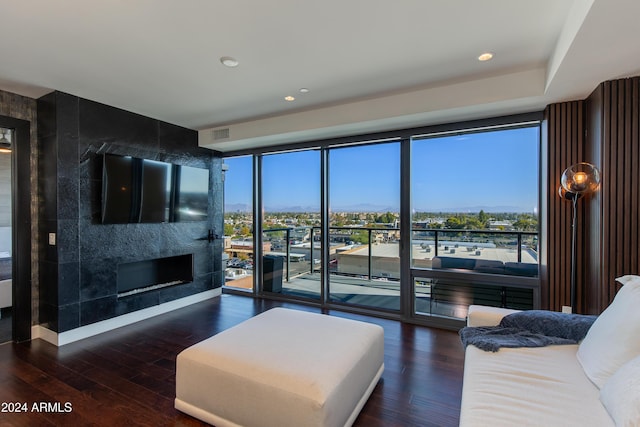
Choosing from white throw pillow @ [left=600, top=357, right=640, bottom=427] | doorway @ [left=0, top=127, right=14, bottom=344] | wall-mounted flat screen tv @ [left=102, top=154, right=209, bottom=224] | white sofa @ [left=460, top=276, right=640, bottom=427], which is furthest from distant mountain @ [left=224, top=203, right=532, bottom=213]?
doorway @ [left=0, top=127, right=14, bottom=344]

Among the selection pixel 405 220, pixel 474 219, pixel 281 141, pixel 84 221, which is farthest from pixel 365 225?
pixel 84 221

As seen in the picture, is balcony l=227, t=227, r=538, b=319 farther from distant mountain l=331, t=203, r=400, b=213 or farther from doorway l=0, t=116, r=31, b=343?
doorway l=0, t=116, r=31, b=343

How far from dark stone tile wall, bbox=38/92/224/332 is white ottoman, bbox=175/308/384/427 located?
6.57 feet

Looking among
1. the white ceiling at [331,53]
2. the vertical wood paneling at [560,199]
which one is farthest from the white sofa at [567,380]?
the white ceiling at [331,53]

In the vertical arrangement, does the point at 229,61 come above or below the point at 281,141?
above

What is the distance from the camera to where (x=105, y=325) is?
3.45 metres

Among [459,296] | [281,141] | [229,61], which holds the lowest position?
[459,296]

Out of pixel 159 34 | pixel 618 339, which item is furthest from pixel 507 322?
pixel 159 34

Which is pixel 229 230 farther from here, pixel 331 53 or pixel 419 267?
pixel 331 53

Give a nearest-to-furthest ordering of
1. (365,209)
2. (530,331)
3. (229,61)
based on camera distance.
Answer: (530,331) < (229,61) < (365,209)

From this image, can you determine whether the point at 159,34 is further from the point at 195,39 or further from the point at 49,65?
the point at 49,65

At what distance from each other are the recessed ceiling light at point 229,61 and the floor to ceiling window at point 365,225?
1.94 meters

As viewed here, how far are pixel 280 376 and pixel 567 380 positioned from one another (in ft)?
4.89

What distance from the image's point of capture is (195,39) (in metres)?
2.18
